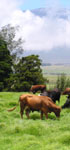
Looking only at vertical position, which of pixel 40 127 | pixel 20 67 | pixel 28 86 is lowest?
pixel 28 86

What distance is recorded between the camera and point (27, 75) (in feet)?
143

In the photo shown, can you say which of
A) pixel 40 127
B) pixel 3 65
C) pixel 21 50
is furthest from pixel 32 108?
pixel 21 50

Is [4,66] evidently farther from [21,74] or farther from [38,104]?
Result: [38,104]

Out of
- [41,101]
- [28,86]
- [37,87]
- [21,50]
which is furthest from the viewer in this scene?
[21,50]

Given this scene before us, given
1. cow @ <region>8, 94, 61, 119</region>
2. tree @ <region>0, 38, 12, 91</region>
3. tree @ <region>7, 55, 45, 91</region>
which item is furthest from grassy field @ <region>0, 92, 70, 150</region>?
tree @ <region>0, 38, 12, 91</region>

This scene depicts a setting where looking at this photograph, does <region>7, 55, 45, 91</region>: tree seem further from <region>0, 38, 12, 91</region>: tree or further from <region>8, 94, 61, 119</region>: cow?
<region>8, 94, 61, 119</region>: cow

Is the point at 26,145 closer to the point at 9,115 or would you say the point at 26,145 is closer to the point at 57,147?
the point at 57,147

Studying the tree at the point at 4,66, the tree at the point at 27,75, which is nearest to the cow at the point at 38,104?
the tree at the point at 27,75

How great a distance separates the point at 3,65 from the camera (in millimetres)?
47125

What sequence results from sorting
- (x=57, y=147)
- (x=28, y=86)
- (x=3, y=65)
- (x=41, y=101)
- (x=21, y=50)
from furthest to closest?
(x=21, y=50), (x=3, y=65), (x=28, y=86), (x=41, y=101), (x=57, y=147)

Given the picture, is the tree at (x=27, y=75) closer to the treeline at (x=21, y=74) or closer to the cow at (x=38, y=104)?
the treeline at (x=21, y=74)

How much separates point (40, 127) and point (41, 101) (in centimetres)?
365

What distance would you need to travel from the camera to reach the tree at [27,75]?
43.6m

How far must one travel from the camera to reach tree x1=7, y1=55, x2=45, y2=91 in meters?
43.6
